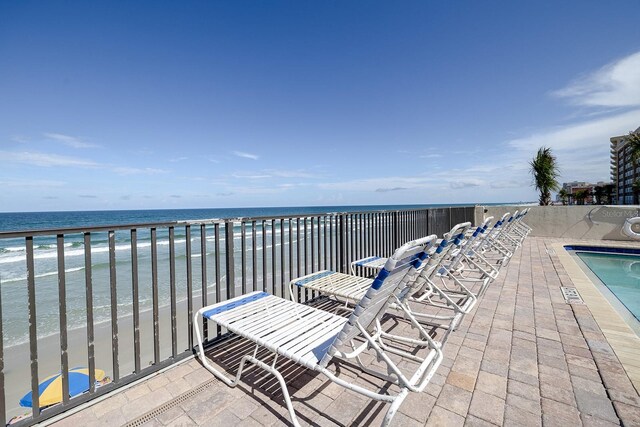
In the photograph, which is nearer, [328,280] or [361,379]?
[361,379]

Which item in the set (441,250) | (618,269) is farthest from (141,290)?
(618,269)

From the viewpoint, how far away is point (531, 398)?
1.69 meters

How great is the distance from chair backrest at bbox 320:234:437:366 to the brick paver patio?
1.53ft

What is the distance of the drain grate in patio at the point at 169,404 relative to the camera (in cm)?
154

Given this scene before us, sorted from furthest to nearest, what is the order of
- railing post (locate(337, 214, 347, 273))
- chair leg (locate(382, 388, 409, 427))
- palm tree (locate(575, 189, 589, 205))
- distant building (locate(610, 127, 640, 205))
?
distant building (locate(610, 127, 640, 205)), palm tree (locate(575, 189, 589, 205)), railing post (locate(337, 214, 347, 273)), chair leg (locate(382, 388, 409, 427))

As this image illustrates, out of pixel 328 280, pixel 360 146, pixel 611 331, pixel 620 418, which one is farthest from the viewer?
pixel 360 146

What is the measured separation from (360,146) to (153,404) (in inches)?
791

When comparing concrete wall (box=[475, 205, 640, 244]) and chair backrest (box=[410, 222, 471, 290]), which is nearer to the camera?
chair backrest (box=[410, 222, 471, 290])

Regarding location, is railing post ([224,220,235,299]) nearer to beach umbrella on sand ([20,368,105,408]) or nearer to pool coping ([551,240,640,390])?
beach umbrella on sand ([20,368,105,408])

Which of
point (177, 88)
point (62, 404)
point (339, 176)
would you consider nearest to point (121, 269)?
point (177, 88)

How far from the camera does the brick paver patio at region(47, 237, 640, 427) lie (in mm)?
1538

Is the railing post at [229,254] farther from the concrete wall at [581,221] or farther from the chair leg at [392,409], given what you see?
the concrete wall at [581,221]

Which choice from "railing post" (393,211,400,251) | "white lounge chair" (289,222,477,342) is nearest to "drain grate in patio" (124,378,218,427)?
"white lounge chair" (289,222,477,342)

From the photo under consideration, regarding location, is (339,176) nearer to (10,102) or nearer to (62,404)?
(10,102)
